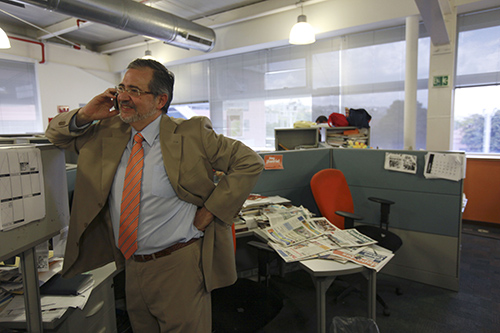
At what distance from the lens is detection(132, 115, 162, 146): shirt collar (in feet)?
4.11

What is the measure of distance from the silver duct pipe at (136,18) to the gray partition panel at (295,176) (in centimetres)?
255

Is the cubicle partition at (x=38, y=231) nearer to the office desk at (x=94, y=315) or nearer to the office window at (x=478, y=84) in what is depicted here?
the office desk at (x=94, y=315)

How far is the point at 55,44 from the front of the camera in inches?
243

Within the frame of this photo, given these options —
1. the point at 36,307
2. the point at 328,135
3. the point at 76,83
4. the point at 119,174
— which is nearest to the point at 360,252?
the point at 119,174

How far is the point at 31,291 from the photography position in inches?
41.3

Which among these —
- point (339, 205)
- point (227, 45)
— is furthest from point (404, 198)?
point (227, 45)

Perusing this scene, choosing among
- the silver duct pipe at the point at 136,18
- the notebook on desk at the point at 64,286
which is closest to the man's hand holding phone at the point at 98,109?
the notebook on desk at the point at 64,286

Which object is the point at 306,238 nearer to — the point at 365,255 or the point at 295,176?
the point at 365,255

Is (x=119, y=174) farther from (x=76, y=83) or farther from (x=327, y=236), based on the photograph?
(x=76, y=83)

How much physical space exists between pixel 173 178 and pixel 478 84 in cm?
464

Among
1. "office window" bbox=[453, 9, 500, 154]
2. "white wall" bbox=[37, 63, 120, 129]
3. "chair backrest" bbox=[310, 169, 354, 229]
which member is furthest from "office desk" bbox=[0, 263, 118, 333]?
"white wall" bbox=[37, 63, 120, 129]

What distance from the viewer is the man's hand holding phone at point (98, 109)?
1.18 m

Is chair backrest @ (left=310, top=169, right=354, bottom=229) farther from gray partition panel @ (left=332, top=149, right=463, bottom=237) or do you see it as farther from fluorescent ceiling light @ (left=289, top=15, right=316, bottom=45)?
fluorescent ceiling light @ (left=289, top=15, right=316, bottom=45)

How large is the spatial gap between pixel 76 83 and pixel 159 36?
10.6 ft
